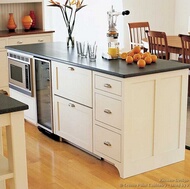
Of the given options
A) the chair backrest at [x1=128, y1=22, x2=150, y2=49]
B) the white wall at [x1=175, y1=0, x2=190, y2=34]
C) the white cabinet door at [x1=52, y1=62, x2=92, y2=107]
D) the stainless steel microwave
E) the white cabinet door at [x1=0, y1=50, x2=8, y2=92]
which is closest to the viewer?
the white cabinet door at [x1=52, y1=62, x2=92, y2=107]

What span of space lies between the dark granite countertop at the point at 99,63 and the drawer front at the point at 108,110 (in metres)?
0.24

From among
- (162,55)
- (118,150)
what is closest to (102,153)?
(118,150)

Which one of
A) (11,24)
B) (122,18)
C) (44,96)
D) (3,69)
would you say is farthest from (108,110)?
(122,18)

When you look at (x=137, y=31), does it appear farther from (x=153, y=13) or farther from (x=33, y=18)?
(x=33, y=18)

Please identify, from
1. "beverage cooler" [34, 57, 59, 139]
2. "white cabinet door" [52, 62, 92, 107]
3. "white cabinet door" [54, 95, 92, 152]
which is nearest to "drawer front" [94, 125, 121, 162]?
"white cabinet door" [54, 95, 92, 152]

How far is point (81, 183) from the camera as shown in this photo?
3.62 meters

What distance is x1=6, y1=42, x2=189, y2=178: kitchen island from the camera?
3592 mm

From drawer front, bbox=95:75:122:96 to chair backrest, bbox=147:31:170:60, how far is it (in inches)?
84.4

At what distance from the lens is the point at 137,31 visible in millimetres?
7242

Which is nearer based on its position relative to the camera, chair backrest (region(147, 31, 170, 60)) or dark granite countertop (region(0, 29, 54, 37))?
chair backrest (region(147, 31, 170, 60))

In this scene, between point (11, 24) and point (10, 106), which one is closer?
point (10, 106)

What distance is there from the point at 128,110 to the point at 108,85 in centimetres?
28

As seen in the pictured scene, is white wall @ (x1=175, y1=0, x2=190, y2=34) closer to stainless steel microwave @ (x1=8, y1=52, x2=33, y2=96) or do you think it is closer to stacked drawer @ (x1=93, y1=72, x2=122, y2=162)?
stainless steel microwave @ (x1=8, y1=52, x2=33, y2=96)

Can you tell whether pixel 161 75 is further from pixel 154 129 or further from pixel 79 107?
pixel 79 107
